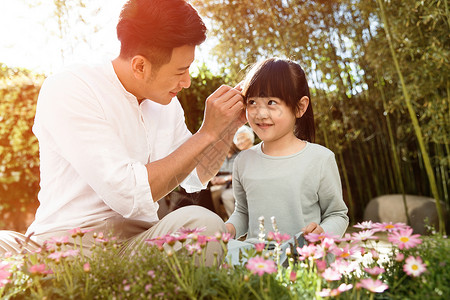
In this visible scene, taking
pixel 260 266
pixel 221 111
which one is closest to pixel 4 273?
pixel 260 266

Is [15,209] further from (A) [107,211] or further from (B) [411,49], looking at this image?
(B) [411,49]

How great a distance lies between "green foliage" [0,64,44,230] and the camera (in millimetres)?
5316

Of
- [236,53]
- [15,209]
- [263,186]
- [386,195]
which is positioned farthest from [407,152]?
[15,209]

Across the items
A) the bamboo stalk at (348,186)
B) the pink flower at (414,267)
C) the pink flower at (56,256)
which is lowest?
the bamboo stalk at (348,186)

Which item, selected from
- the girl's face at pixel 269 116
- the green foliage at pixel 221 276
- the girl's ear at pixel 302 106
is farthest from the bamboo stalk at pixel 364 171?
the green foliage at pixel 221 276

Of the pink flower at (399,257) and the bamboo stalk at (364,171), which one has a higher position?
the pink flower at (399,257)

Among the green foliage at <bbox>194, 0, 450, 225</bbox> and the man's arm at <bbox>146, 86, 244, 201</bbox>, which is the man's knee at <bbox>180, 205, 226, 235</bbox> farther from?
the green foliage at <bbox>194, 0, 450, 225</bbox>

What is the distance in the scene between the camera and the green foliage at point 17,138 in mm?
5316

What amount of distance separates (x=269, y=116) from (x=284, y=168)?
9.7 inches

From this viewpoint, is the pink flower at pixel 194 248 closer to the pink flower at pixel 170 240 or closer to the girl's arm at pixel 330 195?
the pink flower at pixel 170 240

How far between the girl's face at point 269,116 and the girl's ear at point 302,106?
2.4 inches

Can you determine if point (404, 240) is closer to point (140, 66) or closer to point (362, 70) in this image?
point (140, 66)

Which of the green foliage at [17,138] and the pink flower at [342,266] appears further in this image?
the green foliage at [17,138]

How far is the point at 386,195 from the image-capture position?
6379 millimetres
